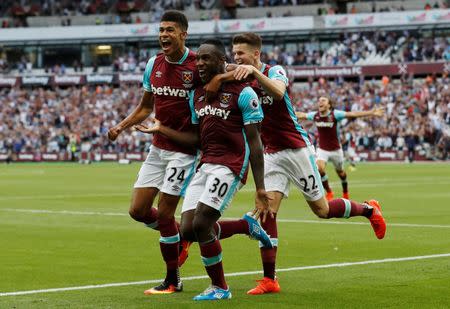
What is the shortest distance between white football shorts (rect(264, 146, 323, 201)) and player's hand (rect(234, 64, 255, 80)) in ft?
6.89

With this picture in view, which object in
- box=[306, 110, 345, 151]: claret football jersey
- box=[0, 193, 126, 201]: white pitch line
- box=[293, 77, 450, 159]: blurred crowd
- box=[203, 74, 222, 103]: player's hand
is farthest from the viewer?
box=[293, 77, 450, 159]: blurred crowd

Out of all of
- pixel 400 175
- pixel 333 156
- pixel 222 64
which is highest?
pixel 222 64

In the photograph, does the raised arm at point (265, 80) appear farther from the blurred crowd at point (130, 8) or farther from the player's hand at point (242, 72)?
the blurred crowd at point (130, 8)

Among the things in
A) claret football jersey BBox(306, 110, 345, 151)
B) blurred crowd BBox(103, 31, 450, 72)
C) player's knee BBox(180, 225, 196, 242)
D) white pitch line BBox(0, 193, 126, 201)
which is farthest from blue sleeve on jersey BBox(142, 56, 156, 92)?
blurred crowd BBox(103, 31, 450, 72)

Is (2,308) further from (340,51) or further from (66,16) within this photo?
(66,16)

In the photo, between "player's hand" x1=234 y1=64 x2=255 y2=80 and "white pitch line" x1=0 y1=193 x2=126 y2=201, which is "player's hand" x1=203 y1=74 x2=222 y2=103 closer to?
"player's hand" x1=234 y1=64 x2=255 y2=80

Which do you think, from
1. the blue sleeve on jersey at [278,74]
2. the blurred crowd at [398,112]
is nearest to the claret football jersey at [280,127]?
the blue sleeve on jersey at [278,74]

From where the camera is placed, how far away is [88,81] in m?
77.1

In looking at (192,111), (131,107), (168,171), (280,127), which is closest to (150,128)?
(192,111)

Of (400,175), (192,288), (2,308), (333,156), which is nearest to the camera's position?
(2,308)

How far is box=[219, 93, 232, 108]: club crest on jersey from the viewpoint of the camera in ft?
32.4

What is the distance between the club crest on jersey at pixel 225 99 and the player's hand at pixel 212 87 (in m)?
0.08

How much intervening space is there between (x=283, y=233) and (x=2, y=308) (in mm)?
8753

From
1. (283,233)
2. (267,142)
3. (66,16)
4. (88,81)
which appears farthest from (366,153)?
(267,142)
